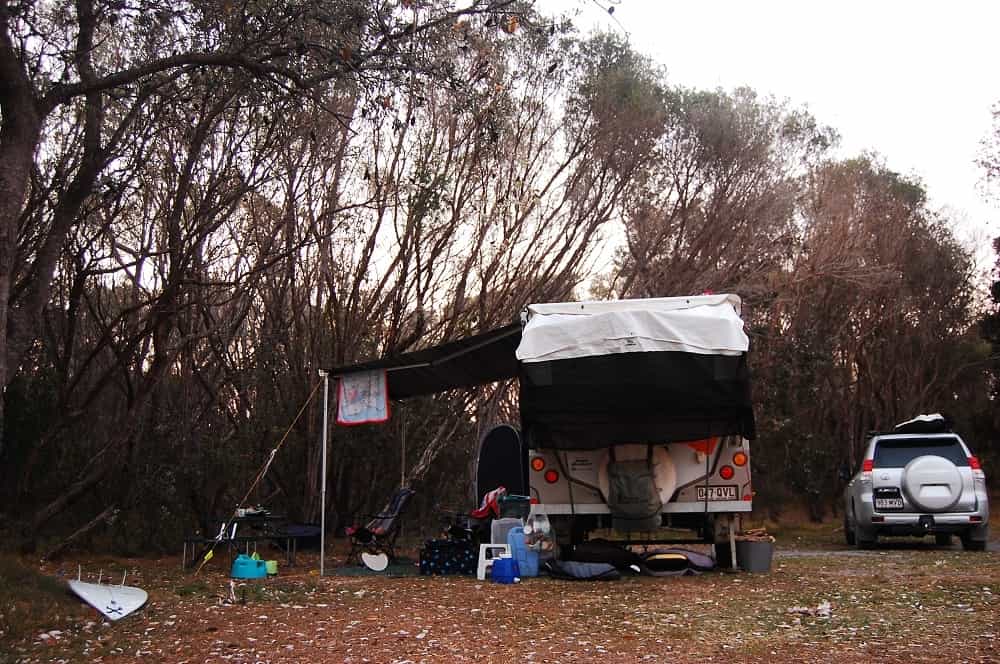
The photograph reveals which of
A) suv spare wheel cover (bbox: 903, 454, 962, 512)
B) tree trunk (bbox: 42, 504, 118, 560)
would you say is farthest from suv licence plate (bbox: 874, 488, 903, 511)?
tree trunk (bbox: 42, 504, 118, 560)

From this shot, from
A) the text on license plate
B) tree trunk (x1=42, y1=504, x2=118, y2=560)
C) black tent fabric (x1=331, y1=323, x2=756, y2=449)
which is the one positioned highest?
black tent fabric (x1=331, y1=323, x2=756, y2=449)

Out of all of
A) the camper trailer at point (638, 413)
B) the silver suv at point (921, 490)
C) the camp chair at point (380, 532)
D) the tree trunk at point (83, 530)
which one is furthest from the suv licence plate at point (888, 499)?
the tree trunk at point (83, 530)

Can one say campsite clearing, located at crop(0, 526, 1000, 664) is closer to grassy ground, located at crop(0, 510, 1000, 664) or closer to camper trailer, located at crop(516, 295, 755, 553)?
grassy ground, located at crop(0, 510, 1000, 664)

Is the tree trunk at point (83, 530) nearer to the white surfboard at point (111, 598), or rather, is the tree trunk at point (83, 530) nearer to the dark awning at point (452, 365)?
the dark awning at point (452, 365)

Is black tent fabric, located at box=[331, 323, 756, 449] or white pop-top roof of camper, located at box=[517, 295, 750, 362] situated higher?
white pop-top roof of camper, located at box=[517, 295, 750, 362]

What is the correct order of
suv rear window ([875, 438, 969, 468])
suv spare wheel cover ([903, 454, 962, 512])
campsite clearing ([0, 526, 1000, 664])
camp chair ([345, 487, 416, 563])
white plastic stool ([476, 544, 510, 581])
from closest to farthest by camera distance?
campsite clearing ([0, 526, 1000, 664]) < white plastic stool ([476, 544, 510, 581]) < camp chair ([345, 487, 416, 563]) < suv spare wheel cover ([903, 454, 962, 512]) < suv rear window ([875, 438, 969, 468])

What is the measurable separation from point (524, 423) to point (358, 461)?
7278 mm

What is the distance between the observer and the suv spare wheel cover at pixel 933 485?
12.5 metres

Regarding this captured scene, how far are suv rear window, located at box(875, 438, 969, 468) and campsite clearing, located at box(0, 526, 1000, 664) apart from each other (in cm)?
338

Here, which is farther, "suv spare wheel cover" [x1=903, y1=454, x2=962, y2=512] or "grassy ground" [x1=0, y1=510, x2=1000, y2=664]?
"suv spare wheel cover" [x1=903, y1=454, x2=962, y2=512]

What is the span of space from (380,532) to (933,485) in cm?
671

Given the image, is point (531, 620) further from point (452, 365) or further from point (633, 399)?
point (452, 365)

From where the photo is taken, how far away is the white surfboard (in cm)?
708

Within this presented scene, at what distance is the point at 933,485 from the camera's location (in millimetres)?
12547
